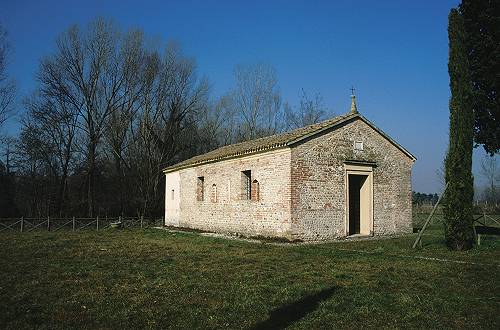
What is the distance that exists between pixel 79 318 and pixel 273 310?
9.08 ft

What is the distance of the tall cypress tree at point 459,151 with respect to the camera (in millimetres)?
13016

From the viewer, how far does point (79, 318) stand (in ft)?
18.5

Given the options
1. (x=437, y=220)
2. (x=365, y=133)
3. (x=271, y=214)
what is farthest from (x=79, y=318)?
(x=437, y=220)

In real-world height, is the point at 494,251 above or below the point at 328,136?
below

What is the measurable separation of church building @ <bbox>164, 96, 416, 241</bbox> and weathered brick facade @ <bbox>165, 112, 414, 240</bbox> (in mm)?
40

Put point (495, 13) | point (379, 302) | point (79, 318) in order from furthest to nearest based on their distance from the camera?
point (495, 13) → point (379, 302) → point (79, 318)

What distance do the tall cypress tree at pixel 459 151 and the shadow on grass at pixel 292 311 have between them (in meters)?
8.00

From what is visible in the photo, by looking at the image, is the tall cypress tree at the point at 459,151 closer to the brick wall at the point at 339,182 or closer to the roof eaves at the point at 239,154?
the brick wall at the point at 339,182

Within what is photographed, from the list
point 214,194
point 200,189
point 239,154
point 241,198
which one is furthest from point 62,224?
point 239,154

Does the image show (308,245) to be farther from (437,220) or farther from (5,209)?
(5,209)

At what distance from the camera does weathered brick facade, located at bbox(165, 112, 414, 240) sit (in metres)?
16.0

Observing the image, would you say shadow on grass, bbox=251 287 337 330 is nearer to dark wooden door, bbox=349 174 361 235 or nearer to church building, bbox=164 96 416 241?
church building, bbox=164 96 416 241

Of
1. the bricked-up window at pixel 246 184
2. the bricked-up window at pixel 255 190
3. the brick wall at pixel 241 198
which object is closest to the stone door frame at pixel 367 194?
the brick wall at pixel 241 198

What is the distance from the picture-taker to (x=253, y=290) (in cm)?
722
